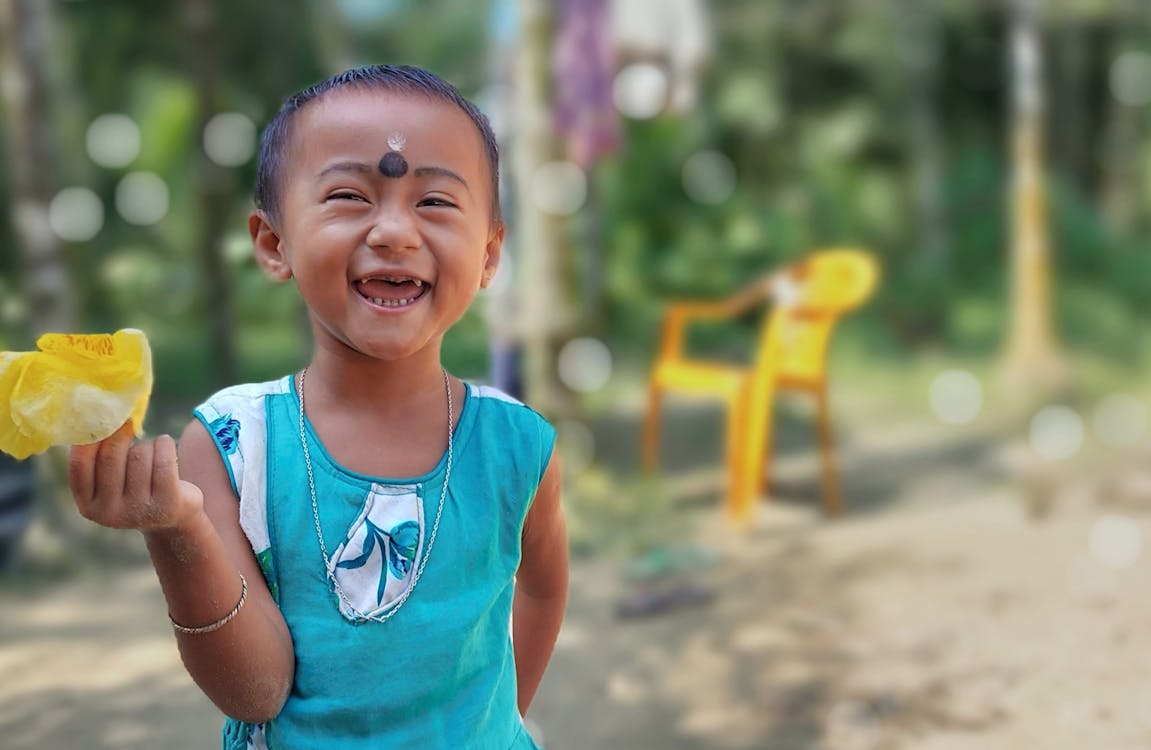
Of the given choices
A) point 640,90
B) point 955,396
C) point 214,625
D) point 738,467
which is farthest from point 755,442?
point 214,625

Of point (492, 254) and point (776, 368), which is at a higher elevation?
point (492, 254)

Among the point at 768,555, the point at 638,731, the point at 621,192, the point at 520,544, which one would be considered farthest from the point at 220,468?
the point at 621,192

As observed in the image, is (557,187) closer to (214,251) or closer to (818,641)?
(214,251)

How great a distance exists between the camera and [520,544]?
3.43ft

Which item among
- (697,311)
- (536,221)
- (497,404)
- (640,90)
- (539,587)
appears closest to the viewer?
(497,404)

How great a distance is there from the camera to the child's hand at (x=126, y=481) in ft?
2.52

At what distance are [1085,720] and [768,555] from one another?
1299 millimetres

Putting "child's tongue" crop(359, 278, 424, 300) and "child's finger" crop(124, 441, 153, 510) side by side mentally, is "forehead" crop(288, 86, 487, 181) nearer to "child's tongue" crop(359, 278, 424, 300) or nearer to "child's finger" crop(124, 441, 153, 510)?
"child's tongue" crop(359, 278, 424, 300)

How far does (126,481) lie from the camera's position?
2.55 feet

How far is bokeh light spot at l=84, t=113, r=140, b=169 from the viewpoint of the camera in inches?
150

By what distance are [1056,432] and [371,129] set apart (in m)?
4.41

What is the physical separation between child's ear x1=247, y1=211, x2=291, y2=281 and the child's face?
0.10 feet

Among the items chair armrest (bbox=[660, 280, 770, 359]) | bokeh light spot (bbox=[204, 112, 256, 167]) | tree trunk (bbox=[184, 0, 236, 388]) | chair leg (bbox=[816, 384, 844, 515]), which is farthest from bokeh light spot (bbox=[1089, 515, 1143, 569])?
bokeh light spot (bbox=[204, 112, 256, 167])

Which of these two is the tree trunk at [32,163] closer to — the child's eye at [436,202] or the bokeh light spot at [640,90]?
the bokeh light spot at [640,90]
